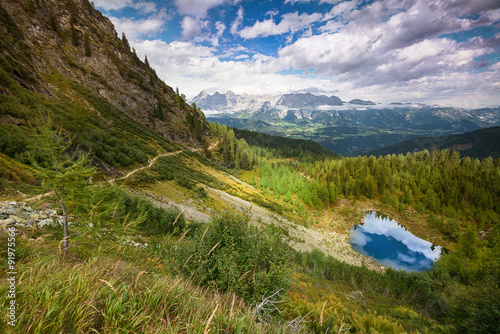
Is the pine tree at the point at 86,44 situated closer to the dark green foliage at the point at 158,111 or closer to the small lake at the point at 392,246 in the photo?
the dark green foliage at the point at 158,111

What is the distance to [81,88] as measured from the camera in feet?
183

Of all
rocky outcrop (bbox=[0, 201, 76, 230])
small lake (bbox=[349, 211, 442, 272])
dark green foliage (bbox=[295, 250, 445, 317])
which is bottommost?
small lake (bbox=[349, 211, 442, 272])

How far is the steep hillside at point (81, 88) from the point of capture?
29186 millimetres

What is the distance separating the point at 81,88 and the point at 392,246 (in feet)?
370

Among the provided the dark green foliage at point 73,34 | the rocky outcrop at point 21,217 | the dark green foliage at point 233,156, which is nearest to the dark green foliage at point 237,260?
the rocky outcrop at point 21,217

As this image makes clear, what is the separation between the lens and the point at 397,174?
90.2 metres

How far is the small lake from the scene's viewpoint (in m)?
54.4

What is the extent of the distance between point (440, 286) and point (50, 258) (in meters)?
39.5

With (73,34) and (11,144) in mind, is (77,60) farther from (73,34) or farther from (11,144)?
(11,144)

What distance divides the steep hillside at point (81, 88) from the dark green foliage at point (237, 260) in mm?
20972

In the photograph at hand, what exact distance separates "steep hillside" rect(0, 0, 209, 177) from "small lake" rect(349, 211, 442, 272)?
69967mm

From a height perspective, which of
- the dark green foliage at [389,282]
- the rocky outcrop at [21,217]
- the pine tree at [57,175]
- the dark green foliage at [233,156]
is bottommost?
the dark green foliage at [389,282]

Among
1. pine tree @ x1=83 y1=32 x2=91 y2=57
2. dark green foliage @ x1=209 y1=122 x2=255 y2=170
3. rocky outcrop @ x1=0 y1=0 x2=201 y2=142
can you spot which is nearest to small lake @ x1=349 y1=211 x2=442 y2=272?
dark green foliage @ x1=209 y1=122 x2=255 y2=170

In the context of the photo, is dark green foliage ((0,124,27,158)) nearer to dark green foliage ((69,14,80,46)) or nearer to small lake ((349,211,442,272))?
small lake ((349,211,442,272))
